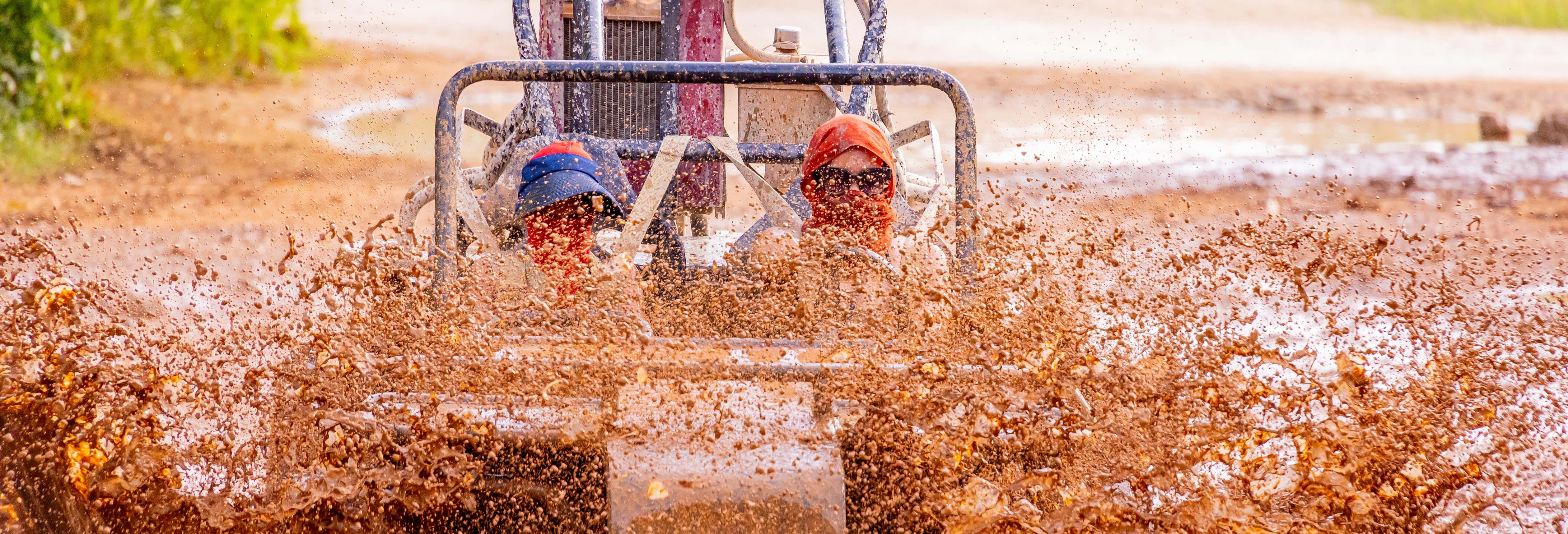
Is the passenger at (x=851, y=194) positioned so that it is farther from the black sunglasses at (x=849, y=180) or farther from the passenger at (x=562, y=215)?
the passenger at (x=562, y=215)

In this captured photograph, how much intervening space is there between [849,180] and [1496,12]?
62.2 ft

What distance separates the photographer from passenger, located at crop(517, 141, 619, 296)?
8.55 feet

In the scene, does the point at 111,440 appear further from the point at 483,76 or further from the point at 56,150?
the point at 56,150

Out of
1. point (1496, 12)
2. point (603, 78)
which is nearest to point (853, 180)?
point (603, 78)

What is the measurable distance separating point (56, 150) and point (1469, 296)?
7.22 metres

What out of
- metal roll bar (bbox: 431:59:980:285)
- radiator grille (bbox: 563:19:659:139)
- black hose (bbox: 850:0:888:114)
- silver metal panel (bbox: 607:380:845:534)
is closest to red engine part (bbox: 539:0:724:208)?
radiator grille (bbox: 563:19:659:139)

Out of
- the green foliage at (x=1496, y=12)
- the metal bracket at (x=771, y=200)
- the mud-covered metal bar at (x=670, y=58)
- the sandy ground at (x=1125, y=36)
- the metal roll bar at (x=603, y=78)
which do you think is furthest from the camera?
the green foliage at (x=1496, y=12)

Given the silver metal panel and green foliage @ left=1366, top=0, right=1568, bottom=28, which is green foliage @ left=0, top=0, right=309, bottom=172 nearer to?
the silver metal panel

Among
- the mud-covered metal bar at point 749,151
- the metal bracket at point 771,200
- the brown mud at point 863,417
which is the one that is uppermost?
the mud-covered metal bar at point 749,151

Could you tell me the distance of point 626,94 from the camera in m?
3.56

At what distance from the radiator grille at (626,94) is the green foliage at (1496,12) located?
1783cm

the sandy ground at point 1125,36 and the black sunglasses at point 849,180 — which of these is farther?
the sandy ground at point 1125,36

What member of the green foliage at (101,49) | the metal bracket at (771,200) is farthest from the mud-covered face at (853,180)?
the green foliage at (101,49)

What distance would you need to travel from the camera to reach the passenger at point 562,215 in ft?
8.55
